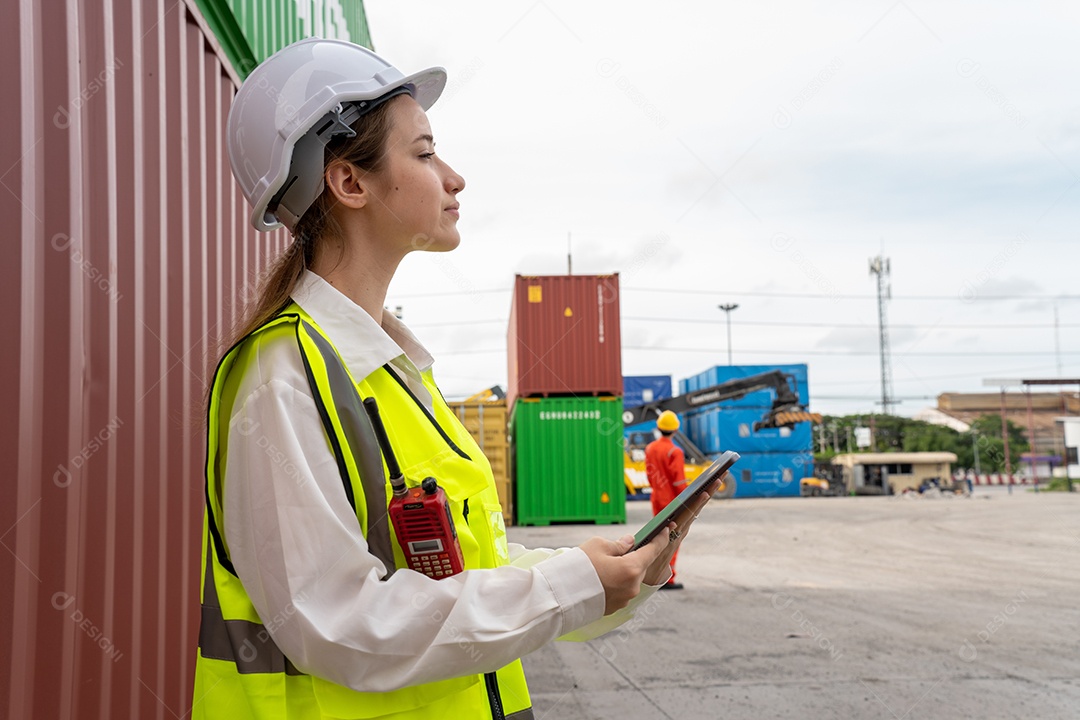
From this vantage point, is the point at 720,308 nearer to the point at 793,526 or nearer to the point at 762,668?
the point at 793,526

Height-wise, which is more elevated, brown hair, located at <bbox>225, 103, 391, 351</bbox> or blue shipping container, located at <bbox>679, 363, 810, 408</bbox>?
blue shipping container, located at <bbox>679, 363, 810, 408</bbox>

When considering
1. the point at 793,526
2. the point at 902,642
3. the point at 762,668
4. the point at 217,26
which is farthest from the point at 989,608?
the point at 793,526

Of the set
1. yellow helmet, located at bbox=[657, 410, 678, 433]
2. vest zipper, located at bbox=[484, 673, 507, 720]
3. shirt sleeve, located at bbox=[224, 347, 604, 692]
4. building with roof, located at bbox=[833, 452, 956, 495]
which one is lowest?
building with roof, located at bbox=[833, 452, 956, 495]

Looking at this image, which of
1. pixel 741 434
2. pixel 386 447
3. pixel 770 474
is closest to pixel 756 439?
pixel 741 434

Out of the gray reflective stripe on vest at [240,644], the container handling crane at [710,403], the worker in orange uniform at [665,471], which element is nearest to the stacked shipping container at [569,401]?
the container handling crane at [710,403]

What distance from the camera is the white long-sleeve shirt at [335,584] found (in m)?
1.17

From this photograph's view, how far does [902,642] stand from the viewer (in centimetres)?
622

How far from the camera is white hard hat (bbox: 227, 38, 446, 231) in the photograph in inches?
61.4

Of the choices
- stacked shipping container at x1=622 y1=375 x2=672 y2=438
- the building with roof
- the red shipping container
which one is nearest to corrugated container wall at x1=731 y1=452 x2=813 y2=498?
stacked shipping container at x1=622 y1=375 x2=672 y2=438

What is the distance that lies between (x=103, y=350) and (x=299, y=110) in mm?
1005

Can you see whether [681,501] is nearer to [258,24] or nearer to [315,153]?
[315,153]

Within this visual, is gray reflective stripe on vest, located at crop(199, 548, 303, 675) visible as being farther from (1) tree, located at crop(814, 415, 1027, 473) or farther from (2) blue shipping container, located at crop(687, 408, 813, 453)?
(1) tree, located at crop(814, 415, 1027, 473)

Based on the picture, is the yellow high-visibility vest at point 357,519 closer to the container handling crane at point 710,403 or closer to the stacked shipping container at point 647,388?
the container handling crane at point 710,403

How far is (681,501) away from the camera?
1.54m
